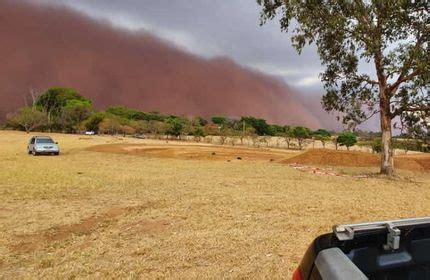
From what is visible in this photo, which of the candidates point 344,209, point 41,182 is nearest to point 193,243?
point 344,209

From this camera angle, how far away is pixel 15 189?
1461cm

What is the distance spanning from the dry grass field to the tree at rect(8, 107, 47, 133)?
9083 centimetres

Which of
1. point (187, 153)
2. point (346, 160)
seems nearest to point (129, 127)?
point (187, 153)

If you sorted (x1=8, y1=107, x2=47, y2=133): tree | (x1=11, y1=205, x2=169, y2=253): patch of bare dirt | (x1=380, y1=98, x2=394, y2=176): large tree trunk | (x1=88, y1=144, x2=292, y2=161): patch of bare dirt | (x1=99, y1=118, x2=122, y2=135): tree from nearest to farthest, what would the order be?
(x1=11, y1=205, x2=169, y2=253): patch of bare dirt, (x1=380, y1=98, x2=394, y2=176): large tree trunk, (x1=88, y1=144, x2=292, y2=161): patch of bare dirt, (x1=8, y1=107, x2=47, y2=133): tree, (x1=99, y1=118, x2=122, y2=135): tree

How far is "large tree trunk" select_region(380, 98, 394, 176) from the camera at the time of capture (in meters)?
21.4

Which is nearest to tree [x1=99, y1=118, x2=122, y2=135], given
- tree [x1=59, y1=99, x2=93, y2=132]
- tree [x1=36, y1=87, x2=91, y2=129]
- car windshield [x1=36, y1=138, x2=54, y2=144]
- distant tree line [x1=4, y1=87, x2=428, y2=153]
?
distant tree line [x1=4, y1=87, x2=428, y2=153]

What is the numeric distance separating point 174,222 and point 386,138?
1613cm

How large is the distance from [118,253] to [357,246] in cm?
550

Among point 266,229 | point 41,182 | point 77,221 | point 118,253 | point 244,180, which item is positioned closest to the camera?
point 118,253

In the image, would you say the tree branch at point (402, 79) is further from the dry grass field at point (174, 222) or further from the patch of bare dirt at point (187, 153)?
the patch of bare dirt at point (187, 153)

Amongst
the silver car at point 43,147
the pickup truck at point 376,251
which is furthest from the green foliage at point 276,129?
the pickup truck at point 376,251

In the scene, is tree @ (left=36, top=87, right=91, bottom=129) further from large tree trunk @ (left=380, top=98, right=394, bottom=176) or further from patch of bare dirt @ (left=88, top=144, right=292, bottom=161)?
large tree trunk @ (left=380, top=98, right=394, bottom=176)

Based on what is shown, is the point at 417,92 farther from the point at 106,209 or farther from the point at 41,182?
the point at 41,182

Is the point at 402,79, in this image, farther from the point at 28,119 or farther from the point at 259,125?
the point at 259,125
